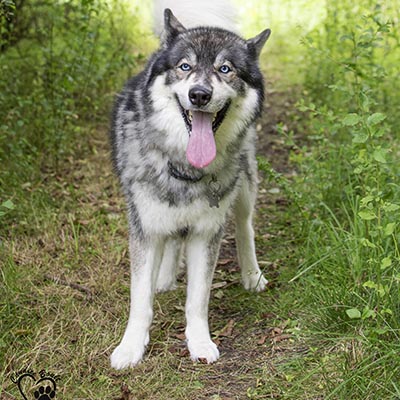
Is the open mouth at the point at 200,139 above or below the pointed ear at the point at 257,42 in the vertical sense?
below

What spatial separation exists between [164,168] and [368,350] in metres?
1.23

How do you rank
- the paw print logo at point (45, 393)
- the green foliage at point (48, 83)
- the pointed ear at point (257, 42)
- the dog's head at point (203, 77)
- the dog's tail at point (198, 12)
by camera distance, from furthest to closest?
the green foliage at point (48, 83)
the dog's tail at point (198, 12)
the pointed ear at point (257, 42)
the dog's head at point (203, 77)
the paw print logo at point (45, 393)

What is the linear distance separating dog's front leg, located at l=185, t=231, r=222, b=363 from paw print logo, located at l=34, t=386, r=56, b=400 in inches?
29.2

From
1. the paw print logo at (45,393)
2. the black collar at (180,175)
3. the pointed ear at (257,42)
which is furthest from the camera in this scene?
the pointed ear at (257,42)

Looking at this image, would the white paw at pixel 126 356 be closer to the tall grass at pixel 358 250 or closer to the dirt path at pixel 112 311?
the dirt path at pixel 112 311

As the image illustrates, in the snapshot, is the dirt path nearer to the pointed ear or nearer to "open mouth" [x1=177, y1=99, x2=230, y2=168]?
"open mouth" [x1=177, y1=99, x2=230, y2=168]

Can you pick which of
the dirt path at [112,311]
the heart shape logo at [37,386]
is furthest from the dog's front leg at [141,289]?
the heart shape logo at [37,386]

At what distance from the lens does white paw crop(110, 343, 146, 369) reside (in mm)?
3105

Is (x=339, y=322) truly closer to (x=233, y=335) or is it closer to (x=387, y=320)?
(x=387, y=320)

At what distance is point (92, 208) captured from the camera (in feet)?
15.1

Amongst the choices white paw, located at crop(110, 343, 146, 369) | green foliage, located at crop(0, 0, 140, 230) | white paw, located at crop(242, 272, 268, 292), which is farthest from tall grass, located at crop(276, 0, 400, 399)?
green foliage, located at crop(0, 0, 140, 230)

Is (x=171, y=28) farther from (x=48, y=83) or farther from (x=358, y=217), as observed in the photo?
(x=48, y=83)

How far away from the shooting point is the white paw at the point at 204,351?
3.20 metres

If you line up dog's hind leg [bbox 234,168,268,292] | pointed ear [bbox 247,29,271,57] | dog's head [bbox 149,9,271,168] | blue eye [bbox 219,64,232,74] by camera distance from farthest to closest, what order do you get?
dog's hind leg [bbox 234,168,268,292], pointed ear [bbox 247,29,271,57], blue eye [bbox 219,64,232,74], dog's head [bbox 149,9,271,168]
